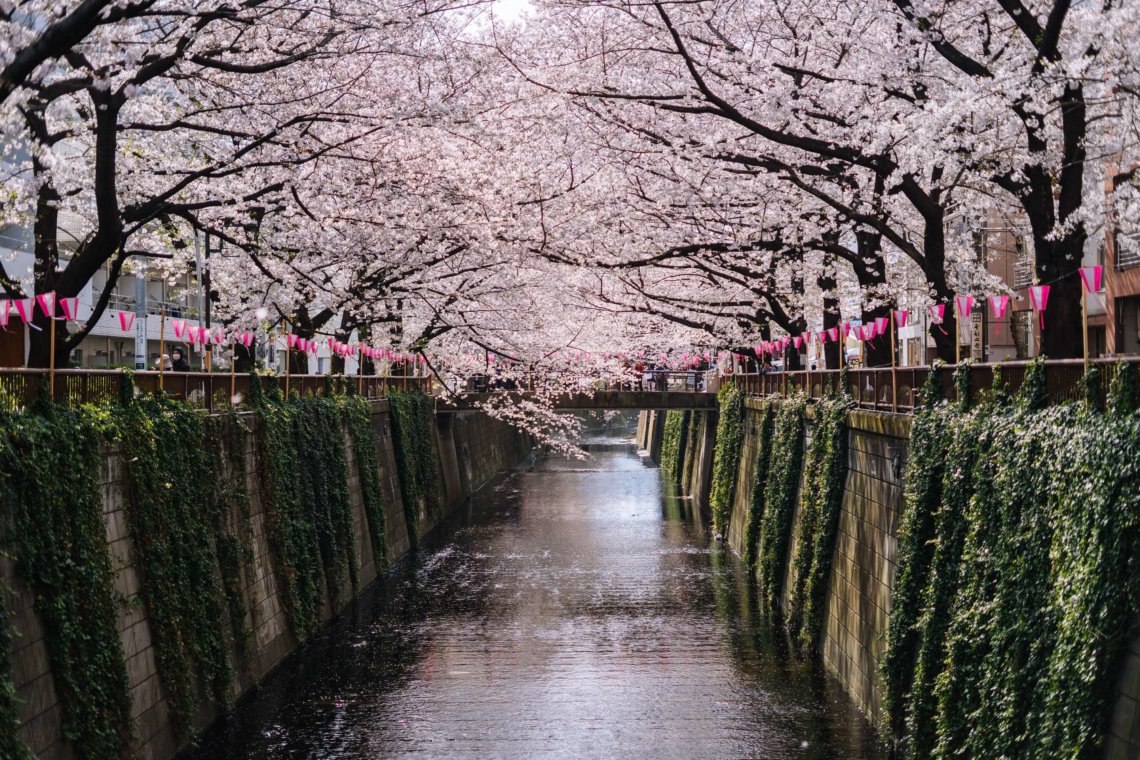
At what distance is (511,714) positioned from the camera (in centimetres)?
1723

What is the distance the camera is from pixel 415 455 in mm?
37594

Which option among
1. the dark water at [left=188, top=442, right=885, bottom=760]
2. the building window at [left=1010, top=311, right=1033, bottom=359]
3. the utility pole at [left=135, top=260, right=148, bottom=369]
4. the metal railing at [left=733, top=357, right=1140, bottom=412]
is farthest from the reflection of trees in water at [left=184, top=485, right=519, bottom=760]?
the building window at [left=1010, top=311, right=1033, bottom=359]

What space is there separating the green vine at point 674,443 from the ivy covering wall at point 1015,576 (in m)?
39.3

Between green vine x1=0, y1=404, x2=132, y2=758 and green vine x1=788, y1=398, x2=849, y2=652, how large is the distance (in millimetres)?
12135

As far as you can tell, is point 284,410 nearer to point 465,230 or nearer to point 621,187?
point 465,230

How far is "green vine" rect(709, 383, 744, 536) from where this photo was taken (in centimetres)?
3572

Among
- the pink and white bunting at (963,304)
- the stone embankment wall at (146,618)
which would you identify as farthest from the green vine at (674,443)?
the pink and white bunting at (963,304)

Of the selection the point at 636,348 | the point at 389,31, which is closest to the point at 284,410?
the point at 389,31

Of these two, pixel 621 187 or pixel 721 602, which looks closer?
pixel 621 187

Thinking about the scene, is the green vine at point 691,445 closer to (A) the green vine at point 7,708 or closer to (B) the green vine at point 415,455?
(B) the green vine at point 415,455

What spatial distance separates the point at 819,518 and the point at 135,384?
1209 cm

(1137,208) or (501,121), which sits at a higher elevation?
(501,121)

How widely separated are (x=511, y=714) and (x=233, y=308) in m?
13.1

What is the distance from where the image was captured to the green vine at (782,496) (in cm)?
2428
